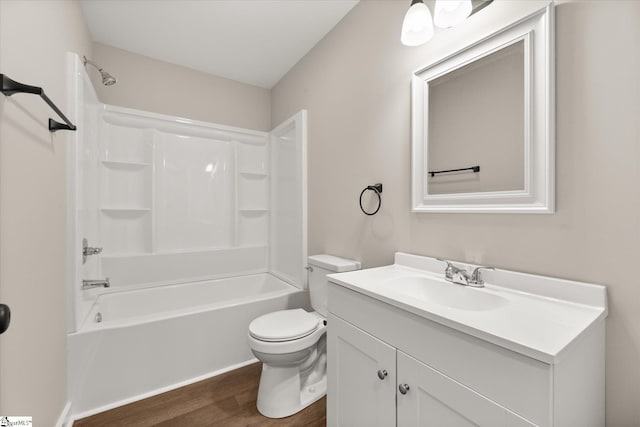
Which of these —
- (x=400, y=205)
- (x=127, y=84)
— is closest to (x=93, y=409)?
(x=400, y=205)

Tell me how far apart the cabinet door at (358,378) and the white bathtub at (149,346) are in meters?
1.00

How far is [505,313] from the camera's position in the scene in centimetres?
84

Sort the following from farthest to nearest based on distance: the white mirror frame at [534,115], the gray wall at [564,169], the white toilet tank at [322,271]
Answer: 1. the white toilet tank at [322,271]
2. the white mirror frame at [534,115]
3. the gray wall at [564,169]

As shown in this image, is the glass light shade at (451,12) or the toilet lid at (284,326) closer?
the glass light shade at (451,12)

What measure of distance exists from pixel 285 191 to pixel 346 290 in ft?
5.64

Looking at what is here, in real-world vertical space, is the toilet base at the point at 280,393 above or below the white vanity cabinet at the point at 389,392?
below

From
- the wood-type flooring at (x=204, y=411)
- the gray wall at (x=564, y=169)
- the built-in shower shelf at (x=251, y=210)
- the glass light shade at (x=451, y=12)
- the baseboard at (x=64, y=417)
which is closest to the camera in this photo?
the gray wall at (x=564, y=169)

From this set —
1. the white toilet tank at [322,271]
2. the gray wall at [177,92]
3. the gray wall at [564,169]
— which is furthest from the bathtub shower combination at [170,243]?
the gray wall at [564,169]

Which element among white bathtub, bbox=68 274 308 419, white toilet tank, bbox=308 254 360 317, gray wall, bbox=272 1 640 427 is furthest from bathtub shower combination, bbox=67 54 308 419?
gray wall, bbox=272 1 640 427


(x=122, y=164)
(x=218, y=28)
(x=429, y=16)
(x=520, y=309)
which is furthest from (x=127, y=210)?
(x=520, y=309)

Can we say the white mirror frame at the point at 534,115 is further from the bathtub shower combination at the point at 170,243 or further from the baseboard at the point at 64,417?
the baseboard at the point at 64,417

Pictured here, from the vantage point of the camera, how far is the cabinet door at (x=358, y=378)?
3.26 feet

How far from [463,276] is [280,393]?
3.94ft

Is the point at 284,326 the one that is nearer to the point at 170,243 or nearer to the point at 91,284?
the point at 91,284
